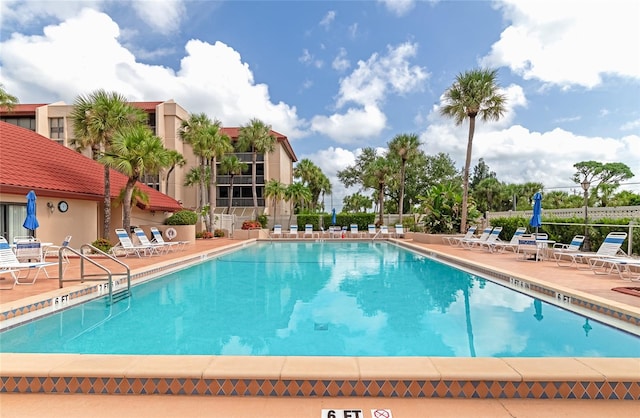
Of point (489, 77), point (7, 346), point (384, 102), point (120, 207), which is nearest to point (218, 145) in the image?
point (120, 207)

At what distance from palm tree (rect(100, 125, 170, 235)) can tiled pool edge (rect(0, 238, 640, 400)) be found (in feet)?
40.6

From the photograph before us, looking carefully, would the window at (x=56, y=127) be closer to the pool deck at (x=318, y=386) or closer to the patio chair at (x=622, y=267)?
the pool deck at (x=318, y=386)

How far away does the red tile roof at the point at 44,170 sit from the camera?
1259cm

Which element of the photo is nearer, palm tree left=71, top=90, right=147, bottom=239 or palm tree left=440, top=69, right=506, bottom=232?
palm tree left=71, top=90, right=147, bottom=239

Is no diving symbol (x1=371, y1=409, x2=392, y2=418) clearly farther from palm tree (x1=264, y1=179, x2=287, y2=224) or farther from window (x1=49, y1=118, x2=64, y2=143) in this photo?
window (x1=49, y1=118, x2=64, y2=143)

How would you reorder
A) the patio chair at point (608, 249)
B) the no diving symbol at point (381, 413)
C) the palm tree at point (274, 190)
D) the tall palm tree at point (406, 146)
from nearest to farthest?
the no diving symbol at point (381, 413)
the patio chair at point (608, 249)
the tall palm tree at point (406, 146)
the palm tree at point (274, 190)

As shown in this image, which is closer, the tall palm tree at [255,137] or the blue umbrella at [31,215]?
the blue umbrella at [31,215]

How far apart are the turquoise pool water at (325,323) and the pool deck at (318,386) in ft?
4.84

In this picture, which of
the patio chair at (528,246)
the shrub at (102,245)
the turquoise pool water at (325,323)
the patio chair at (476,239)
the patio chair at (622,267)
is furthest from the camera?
the patio chair at (476,239)

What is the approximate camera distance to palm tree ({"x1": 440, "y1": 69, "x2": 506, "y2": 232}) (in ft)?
64.6

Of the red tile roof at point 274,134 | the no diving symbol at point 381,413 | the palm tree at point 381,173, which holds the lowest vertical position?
the no diving symbol at point 381,413

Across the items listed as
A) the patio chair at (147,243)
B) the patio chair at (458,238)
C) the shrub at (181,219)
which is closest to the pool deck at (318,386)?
the patio chair at (147,243)

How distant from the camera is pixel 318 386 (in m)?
3.38

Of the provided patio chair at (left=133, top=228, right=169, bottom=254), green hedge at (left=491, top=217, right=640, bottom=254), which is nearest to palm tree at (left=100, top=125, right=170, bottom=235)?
patio chair at (left=133, top=228, right=169, bottom=254)
